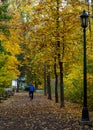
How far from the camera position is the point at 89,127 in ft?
53.9

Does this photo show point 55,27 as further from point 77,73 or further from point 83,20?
point 83,20

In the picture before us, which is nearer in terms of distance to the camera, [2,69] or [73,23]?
[73,23]

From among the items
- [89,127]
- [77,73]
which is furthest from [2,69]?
[89,127]

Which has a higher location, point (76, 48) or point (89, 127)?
point (76, 48)

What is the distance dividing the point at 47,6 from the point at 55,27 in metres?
1.76

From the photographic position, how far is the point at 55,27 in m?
28.0

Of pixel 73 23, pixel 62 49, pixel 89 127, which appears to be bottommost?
pixel 89 127

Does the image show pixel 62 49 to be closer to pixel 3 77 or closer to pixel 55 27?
pixel 55 27

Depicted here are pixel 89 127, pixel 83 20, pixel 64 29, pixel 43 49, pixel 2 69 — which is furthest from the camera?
pixel 2 69

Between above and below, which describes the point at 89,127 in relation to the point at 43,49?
below

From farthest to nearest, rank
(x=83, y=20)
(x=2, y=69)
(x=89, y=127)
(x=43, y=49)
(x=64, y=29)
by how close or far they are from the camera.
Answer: (x=2, y=69)
(x=43, y=49)
(x=64, y=29)
(x=83, y=20)
(x=89, y=127)

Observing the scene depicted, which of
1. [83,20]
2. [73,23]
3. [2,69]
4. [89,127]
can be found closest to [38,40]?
[73,23]

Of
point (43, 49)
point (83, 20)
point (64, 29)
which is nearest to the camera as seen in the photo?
point (83, 20)

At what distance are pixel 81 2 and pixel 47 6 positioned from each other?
2.45 metres
